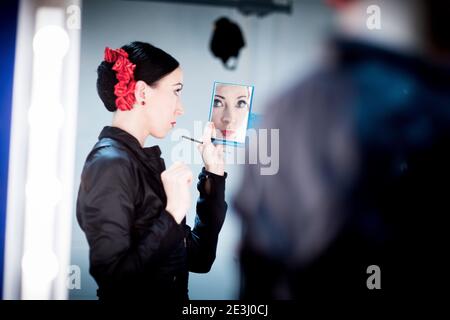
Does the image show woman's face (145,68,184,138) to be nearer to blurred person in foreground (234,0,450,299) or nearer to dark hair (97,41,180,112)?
dark hair (97,41,180,112)

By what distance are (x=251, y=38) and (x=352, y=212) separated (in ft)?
2.10

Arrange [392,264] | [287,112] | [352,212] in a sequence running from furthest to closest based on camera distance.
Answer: [392,264]
[352,212]
[287,112]

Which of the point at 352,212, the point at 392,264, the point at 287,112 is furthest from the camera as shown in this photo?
the point at 392,264

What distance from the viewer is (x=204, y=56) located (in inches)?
61.7

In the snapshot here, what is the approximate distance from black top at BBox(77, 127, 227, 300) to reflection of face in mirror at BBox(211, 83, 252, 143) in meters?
0.15

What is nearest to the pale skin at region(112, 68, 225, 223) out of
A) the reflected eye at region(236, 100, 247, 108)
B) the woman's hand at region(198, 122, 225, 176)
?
the woman's hand at region(198, 122, 225, 176)

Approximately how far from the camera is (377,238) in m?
1.48

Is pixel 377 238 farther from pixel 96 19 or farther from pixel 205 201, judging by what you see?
pixel 96 19

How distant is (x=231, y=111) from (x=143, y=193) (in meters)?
0.39

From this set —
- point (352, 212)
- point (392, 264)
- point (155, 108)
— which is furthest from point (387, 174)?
point (155, 108)

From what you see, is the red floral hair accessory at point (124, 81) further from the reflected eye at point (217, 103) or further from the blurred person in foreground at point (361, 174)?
the blurred person in foreground at point (361, 174)

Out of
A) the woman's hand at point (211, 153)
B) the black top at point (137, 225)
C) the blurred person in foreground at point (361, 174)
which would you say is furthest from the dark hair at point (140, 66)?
the blurred person in foreground at point (361, 174)

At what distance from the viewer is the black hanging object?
1567mm

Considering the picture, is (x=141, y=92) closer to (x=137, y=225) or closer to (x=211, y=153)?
(x=211, y=153)
